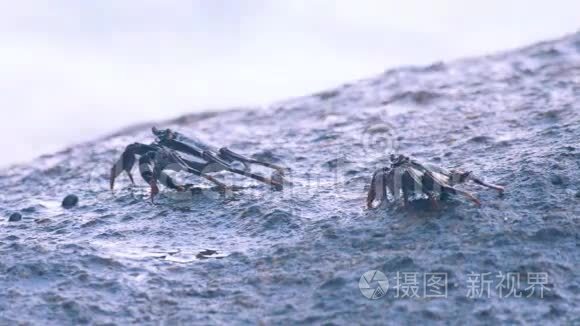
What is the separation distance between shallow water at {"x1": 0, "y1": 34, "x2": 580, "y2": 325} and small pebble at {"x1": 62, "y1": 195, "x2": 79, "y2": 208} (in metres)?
0.09

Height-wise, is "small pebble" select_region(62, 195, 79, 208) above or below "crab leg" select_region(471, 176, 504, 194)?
below

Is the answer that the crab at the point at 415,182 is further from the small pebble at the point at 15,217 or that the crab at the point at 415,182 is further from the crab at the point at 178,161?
the small pebble at the point at 15,217

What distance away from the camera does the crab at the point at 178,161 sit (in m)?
5.57

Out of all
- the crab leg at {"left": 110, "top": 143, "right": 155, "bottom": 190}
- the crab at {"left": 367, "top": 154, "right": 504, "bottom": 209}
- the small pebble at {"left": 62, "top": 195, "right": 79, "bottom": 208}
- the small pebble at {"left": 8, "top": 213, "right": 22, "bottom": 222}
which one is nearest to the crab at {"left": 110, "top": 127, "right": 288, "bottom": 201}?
the crab leg at {"left": 110, "top": 143, "right": 155, "bottom": 190}

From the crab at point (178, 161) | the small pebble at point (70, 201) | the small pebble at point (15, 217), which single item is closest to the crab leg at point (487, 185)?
the crab at point (178, 161)

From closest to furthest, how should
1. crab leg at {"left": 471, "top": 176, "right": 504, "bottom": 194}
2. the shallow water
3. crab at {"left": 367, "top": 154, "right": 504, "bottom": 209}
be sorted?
the shallow water
crab at {"left": 367, "top": 154, "right": 504, "bottom": 209}
crab leg at {"left": 471, "top": 176, "right": 504, "bottom": 194}

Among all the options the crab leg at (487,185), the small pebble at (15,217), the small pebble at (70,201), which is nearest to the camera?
the crab leg at (487,185)

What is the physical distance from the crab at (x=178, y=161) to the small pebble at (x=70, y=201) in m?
0.25

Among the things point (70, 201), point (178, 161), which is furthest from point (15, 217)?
point (178, 161)

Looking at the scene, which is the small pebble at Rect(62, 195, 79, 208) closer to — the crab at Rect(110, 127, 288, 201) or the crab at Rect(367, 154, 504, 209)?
the crab at Rect(110, 127, 288, 201)

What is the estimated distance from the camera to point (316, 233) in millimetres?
4699

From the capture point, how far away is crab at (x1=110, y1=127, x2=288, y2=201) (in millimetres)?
5566

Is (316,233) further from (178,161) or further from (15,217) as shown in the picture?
(15,217)

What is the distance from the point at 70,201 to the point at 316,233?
193cm
